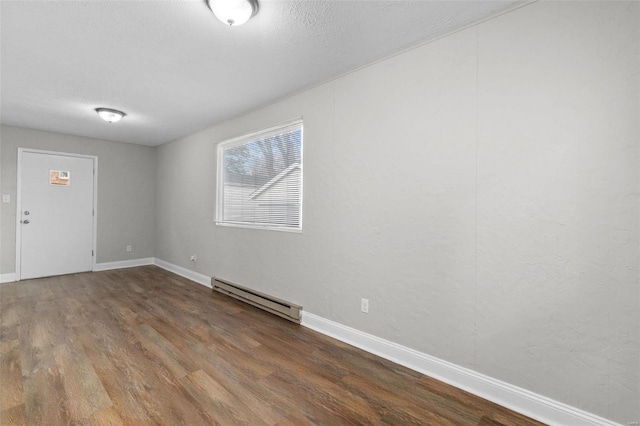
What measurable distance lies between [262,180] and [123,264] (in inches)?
165

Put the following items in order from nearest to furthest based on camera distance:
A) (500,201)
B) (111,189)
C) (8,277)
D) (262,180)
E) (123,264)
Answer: (500,201)
(262,180)
(8,277)
(111,189)
(123,264)

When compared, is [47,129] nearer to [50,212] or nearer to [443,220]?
[50,212]

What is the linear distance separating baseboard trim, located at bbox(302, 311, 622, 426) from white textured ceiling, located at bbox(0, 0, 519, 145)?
2.47 meters

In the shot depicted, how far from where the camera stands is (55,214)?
16.4 ft

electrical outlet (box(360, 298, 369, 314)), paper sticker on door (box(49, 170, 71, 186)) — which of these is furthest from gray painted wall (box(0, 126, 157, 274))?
electrical outlet (box(360, 298, 369, 314))

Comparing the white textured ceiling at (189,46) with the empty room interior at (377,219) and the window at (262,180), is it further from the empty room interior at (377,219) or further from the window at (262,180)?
the window at (262,180)

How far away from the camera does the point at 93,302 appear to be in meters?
3.65

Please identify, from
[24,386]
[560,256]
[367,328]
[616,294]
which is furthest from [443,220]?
[24,386]

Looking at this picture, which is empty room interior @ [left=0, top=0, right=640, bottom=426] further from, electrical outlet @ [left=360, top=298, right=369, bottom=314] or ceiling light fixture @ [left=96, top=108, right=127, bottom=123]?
ceiling light fixture @ [left=96, top=108, right=127, bottom=123]

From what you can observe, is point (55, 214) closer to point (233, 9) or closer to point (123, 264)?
point (123, 264)

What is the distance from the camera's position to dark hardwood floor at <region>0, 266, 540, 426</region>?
5.56 feet

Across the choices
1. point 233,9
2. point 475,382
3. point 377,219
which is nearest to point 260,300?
point 377,219

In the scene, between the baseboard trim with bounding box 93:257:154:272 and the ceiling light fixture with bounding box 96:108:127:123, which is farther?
the baseboard trim with bounding box 93:257:154:272

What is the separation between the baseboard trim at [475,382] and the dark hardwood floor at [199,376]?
58 mm
